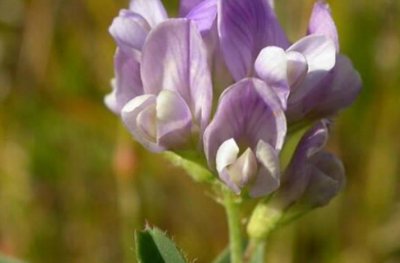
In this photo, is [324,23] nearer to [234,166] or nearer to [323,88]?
[323,88]

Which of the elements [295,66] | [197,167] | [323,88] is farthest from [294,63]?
[197,167]

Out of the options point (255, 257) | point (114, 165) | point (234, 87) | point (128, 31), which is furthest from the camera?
point (114, 165)

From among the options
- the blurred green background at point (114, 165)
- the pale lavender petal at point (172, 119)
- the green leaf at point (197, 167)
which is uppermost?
the pale lavender petal at point (172, 119)

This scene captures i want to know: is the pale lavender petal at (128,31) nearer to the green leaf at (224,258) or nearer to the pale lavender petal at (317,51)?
the pale lavender petal at (317,51)

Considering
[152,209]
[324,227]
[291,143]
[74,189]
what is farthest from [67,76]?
[291,143]

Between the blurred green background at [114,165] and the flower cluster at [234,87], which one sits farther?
the blurred green background at [114,165]

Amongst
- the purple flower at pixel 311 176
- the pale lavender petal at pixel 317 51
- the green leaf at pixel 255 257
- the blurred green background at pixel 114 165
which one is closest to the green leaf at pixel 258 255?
the green leaf at pixel 255 257

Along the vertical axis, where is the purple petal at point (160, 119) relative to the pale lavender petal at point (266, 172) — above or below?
above

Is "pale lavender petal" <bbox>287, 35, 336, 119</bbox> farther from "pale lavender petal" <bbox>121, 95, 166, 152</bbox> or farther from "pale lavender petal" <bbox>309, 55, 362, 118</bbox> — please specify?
"pale lavender petal" <bbox>121, 95, 166, 152</bbox>
